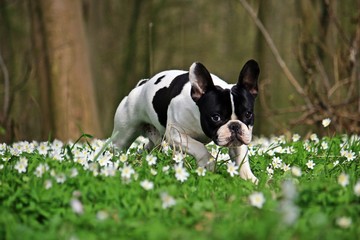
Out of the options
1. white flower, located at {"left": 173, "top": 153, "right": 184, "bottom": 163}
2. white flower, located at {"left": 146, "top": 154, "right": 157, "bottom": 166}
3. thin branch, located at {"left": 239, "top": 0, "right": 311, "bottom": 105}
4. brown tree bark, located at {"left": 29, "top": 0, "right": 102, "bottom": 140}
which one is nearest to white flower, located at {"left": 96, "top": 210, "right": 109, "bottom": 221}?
white flower, located at {"left": 146, "top": 154, "right": 157, "bottom": 166}

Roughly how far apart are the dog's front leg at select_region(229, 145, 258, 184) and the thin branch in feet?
17.3

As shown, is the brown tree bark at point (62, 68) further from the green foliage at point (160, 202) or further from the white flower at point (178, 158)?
the white flower at point (178, 158)

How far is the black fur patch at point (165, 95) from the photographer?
579 cm

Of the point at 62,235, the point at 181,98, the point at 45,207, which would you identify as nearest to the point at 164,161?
the point at 181,98

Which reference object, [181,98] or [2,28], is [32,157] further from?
[2,28]

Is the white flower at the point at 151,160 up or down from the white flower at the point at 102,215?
up

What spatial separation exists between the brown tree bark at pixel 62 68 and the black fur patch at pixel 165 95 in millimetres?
4157

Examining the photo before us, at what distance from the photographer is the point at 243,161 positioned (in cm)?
520

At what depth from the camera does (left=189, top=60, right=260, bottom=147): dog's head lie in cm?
512

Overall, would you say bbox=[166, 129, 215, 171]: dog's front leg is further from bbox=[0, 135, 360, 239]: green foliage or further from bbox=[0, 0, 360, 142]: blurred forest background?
bbox=[0, 0, 360, 142]: blurred forest background

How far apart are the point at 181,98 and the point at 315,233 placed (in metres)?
2.40

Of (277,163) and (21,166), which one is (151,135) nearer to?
(277,163)

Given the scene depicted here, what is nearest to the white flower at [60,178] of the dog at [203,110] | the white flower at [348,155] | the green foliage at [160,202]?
the green foliage at [160,202]

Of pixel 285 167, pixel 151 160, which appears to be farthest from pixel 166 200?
pixel 285 167
